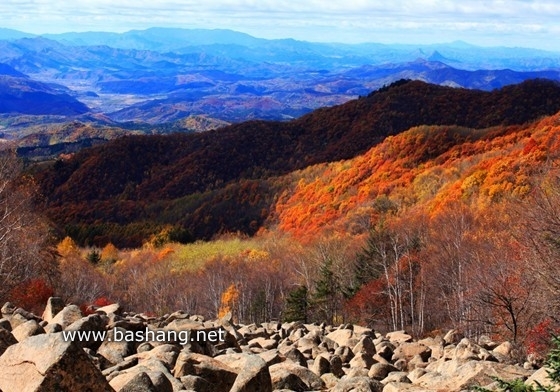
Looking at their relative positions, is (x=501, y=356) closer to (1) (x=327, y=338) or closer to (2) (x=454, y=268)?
(1) (x=327, y=338)

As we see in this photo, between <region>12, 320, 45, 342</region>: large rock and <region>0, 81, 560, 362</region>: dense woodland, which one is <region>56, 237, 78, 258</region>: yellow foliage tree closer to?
<region>0, 81, 560, 362</region>: dense woodland

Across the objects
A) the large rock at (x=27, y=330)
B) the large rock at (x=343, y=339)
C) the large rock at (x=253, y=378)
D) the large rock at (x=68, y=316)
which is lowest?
the large rock at (x=343, y=339)

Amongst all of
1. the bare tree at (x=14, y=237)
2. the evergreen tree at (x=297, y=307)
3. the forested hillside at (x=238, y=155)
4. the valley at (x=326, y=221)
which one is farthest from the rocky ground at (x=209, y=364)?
the forested hillside at (x=238, y=155)

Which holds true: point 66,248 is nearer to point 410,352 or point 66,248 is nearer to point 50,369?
point 410,352

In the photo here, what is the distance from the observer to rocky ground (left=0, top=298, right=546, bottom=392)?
8352 mm

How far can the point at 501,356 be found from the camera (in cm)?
1644

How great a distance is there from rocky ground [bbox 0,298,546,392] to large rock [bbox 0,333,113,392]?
0.05 feet

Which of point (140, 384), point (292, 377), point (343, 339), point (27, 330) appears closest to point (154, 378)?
point (140, 384)

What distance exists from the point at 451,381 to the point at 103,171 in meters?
150

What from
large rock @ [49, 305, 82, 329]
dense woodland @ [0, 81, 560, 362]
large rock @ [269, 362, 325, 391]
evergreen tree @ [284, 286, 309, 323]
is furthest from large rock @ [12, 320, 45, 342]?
evergreen tree @ [284, 286, 309, 323]

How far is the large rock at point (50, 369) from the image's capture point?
26.4 ft

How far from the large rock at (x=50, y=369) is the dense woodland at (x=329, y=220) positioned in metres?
16.4

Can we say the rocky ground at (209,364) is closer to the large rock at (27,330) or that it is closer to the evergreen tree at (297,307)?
the large rock at (27,330)

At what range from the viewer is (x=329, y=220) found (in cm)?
8506
